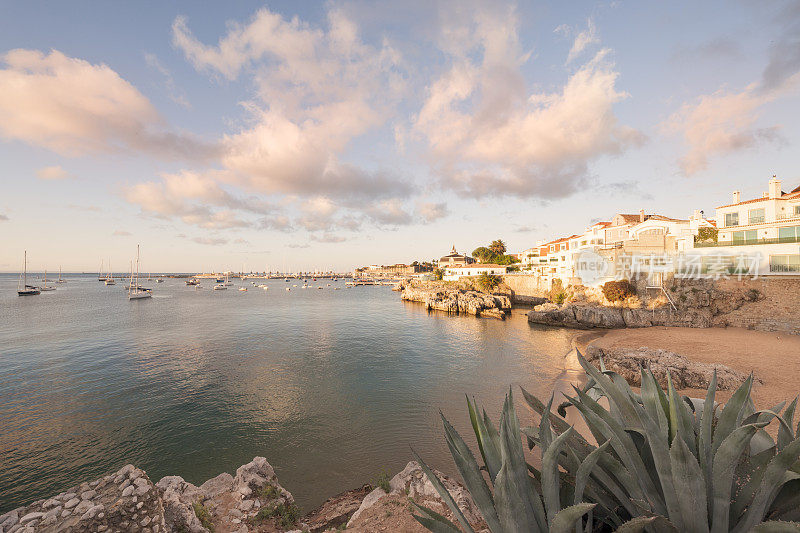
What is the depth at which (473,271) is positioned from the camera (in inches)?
3017

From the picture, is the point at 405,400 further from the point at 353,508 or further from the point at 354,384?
the point at 353,508

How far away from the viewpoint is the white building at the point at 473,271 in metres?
71.0

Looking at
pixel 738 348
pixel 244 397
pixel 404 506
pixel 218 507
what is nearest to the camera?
pixel 404 506

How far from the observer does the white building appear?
7098 centimetres

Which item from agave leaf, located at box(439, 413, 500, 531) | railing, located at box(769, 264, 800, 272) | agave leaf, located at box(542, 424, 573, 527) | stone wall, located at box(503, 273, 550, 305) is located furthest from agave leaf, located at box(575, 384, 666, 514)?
stone wall, located at box(503, 273, 550, 305)

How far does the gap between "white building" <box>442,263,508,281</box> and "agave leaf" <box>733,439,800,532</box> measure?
69.1 meters

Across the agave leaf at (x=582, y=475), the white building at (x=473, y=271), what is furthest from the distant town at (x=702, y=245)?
the agave leaf at (x=582, y=475)

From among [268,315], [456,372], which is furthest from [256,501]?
[268,315]

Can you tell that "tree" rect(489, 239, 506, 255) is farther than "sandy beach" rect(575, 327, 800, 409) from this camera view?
Yes

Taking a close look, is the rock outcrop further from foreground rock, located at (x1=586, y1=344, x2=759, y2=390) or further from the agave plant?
foreground rock, located at (x1=586, y1=344, x2=759, y2=390)

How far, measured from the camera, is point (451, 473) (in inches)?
374

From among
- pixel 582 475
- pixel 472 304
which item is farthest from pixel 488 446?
pixel 472 304

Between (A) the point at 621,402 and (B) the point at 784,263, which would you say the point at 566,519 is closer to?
(A) the point at 621,402

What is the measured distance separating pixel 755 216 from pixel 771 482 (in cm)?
4491
